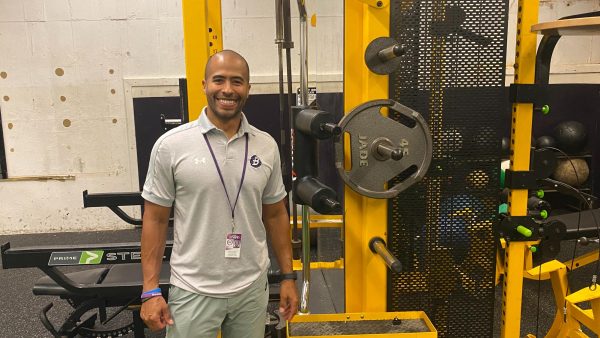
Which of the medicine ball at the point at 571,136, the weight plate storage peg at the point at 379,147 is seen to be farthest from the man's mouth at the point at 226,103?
the medicine ball at the point at 571,136

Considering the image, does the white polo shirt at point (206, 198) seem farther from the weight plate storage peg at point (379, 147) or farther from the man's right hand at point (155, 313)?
the weight plate storage peg at point (379, 147)

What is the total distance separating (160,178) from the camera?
1406 mm

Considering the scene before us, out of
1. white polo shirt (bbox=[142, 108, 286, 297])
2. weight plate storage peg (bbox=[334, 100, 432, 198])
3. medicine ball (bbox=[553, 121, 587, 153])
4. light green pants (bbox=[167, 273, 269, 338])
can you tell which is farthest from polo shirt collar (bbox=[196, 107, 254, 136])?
medicine ball (bbox=[553, 121, 587, 153])

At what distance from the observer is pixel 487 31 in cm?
162

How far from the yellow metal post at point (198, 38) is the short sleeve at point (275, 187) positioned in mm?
432

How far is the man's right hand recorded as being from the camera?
Result: 142 cm

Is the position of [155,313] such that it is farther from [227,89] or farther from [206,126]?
[227,89]

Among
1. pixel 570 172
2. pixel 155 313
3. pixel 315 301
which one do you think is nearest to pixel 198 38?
pixel 155 313

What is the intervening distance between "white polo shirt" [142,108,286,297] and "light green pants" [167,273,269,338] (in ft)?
0.11

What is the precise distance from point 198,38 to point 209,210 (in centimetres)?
70

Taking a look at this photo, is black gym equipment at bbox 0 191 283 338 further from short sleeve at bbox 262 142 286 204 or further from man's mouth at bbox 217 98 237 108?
man's mouth at bbox 217 98 237 108

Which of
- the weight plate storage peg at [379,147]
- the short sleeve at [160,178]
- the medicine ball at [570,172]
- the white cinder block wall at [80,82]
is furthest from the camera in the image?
the medicine ball at [570,172]

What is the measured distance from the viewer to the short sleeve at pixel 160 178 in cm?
139

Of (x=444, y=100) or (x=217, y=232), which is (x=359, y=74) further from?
(x=217, y=232)
